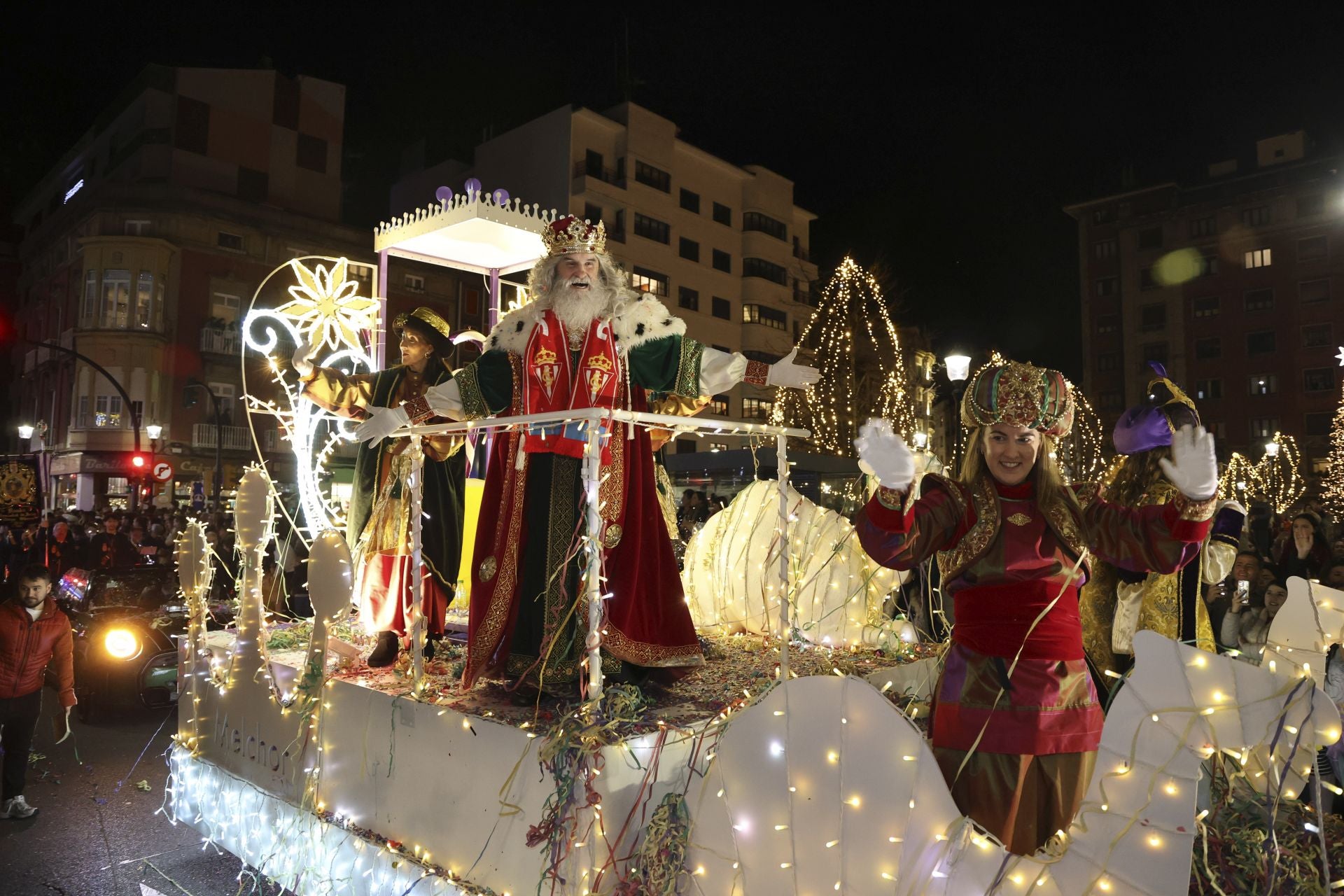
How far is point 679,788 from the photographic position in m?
3.09

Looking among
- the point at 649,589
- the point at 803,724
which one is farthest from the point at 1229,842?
the point at 649,589

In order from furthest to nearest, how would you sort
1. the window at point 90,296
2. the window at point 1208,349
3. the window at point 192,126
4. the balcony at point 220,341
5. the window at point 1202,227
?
the window at point 1208,349 → the window at point 1202,227 → the window at point 192,126 → the balcony at point 220,341 → the window at point 90,296

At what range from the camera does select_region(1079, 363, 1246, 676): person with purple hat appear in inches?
137

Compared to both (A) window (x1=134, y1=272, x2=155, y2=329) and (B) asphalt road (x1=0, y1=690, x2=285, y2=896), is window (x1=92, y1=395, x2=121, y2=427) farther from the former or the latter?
(B) asphalt road (x1=0, y1=690, x2=285, y2=896)

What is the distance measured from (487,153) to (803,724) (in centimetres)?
3336

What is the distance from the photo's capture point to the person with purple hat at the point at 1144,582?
11.4 ft

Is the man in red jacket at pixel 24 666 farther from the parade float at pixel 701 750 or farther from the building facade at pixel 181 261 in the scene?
the building facade at pixel 181 261

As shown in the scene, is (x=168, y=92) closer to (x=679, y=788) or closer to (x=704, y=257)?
(x=704, y=257)

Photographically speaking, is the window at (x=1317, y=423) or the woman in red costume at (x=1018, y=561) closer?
the woman in red costume at (x=1018, y=561)

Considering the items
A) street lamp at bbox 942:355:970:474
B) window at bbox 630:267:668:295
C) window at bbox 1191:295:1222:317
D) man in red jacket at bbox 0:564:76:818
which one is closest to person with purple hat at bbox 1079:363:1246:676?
man in red jacket at bbox 0:564:76:818

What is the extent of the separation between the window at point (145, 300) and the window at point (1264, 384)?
4365 cm

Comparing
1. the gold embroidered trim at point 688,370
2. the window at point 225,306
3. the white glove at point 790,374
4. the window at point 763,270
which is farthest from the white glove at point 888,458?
the window at point 763,270

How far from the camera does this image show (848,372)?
19391mm

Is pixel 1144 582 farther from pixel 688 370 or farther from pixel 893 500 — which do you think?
pixel 688 370
